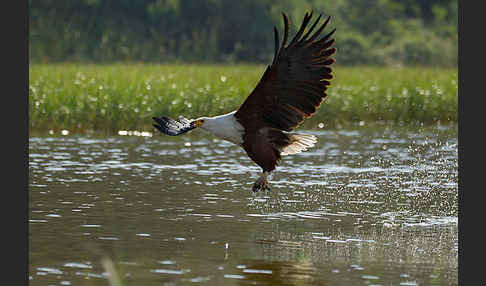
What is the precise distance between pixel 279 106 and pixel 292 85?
0.98ft

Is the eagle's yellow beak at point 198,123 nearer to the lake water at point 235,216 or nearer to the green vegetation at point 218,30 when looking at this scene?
the lake water at point 235,216

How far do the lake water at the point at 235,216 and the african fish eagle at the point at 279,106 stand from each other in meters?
0.85

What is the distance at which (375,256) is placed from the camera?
8953 mm

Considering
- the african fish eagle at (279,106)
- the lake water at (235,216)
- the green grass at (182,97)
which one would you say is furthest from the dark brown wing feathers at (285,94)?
the green grass at (182,97)

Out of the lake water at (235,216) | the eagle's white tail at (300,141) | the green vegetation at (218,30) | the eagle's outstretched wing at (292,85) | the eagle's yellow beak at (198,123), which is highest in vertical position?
the green vegetation at (218,30)

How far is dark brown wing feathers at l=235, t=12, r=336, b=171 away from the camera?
9.95m

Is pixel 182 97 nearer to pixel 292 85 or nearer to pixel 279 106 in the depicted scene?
pixel 279 106

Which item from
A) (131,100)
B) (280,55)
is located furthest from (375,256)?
(131,100)

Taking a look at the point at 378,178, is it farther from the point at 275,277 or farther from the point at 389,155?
the point at 275,277

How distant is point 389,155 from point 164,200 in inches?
232

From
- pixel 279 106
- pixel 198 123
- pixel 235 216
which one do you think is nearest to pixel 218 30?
pixel 235 216

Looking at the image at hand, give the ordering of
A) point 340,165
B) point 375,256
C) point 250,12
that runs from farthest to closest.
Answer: point 250,12, point 340,165, point 375,256

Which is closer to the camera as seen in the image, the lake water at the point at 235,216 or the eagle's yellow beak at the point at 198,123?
the lake water at the point at 235,216

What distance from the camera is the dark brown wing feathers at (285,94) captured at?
9.95 meters
